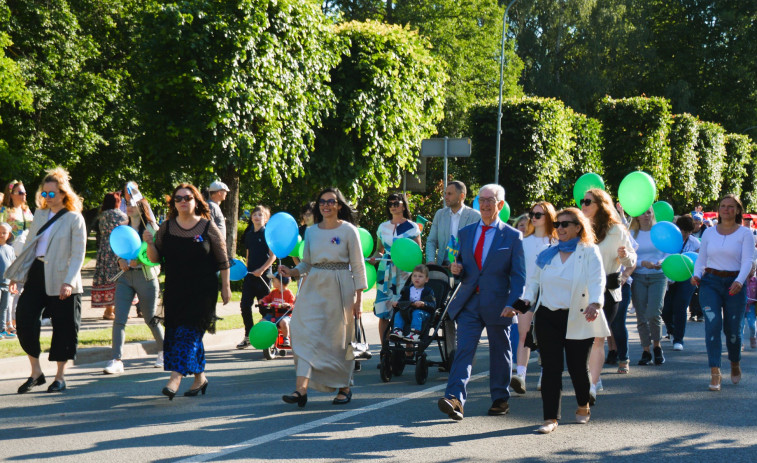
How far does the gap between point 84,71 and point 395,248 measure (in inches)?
883

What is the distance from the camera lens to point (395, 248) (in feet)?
32.4

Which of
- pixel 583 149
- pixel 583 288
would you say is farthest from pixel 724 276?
pixel 583 149

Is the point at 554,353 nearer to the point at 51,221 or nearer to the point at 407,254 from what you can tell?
the point at 407,254

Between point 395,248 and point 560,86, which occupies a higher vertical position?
point 560,86

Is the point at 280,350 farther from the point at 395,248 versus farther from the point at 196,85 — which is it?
→ the point at 196,85

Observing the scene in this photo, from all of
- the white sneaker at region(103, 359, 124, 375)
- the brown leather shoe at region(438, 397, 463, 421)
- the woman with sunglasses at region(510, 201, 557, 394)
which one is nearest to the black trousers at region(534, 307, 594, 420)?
the brown leather shoe at region(438, 397, 463, 421)

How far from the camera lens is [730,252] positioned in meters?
8.95

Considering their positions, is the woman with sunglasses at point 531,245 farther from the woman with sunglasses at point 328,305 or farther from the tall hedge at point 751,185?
the tall hedge at point 751,185

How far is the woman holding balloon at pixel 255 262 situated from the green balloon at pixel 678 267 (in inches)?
186

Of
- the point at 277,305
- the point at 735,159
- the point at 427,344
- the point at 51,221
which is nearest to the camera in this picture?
the point at 51,221

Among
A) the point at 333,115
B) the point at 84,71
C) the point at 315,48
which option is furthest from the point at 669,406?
the point at 84,71

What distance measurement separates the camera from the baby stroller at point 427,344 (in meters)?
9.09

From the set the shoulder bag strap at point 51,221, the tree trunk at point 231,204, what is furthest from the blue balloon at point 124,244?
the tree trunk at point 231,204

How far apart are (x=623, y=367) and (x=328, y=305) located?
4073 millimetres
